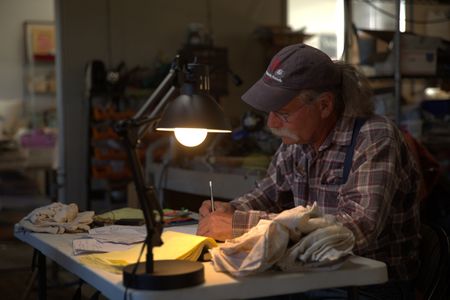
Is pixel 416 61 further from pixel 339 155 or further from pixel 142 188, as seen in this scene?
pixel 142 188

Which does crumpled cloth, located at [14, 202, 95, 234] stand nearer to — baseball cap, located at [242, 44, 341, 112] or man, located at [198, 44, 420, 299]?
man, located at [198, 44, 420, 299]

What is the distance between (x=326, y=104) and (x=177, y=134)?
480mm

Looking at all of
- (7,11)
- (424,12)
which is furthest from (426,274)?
(7,11)

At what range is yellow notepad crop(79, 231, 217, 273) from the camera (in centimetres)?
172

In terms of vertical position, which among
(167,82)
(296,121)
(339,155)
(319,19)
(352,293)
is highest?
(319,19)

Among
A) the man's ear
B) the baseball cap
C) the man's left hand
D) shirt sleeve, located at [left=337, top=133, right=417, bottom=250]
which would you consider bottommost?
the man's left hand

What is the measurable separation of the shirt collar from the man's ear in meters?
0.04

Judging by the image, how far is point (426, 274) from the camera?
2.20 metres

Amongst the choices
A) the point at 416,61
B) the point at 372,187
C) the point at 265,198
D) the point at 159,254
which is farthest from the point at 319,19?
the point at 159,254

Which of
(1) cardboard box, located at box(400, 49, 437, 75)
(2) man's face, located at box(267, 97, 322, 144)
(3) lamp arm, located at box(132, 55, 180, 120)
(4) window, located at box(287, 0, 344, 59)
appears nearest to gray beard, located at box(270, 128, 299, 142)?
(2) man's face, located at box(267, 97, 322, 144)

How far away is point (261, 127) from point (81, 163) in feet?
6.23

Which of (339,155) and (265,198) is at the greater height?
(339,155)

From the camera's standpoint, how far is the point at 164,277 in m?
1.49

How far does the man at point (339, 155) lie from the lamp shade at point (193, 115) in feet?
0.90
